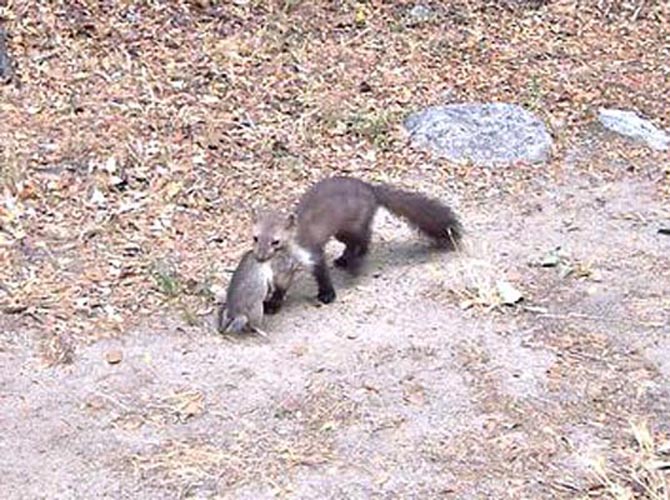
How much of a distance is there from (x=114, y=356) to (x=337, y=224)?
1.06 meters

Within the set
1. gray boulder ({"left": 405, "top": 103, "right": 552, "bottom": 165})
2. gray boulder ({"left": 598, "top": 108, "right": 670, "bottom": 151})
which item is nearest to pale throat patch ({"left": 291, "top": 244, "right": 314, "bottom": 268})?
gray boulder ({"left": 405, "top": 103, "right": 552, "bottom": 165})

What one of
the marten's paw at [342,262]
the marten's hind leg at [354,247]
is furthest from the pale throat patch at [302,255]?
the marten's paw at [342,262]

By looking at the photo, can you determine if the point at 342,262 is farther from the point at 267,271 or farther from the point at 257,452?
the point at 257,452

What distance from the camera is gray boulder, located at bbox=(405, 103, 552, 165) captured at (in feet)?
21.3

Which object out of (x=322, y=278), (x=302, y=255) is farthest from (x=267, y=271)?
(x=322, y=278)

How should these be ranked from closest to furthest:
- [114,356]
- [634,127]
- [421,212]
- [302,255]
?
[114,356]
[302,255]
[421,212]
[634,127]

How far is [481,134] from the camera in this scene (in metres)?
6.65

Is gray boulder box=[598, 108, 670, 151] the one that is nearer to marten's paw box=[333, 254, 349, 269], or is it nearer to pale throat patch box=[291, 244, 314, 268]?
marten's paw box=[333, 254, 349, 269]

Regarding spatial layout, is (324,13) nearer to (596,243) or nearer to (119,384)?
(596,243)

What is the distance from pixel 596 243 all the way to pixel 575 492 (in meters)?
2.06

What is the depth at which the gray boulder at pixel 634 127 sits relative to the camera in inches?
266

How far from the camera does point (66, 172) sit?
19.7 ft

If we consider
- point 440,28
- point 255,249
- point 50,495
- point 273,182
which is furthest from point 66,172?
point 440,28

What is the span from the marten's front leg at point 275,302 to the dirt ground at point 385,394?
40mm
